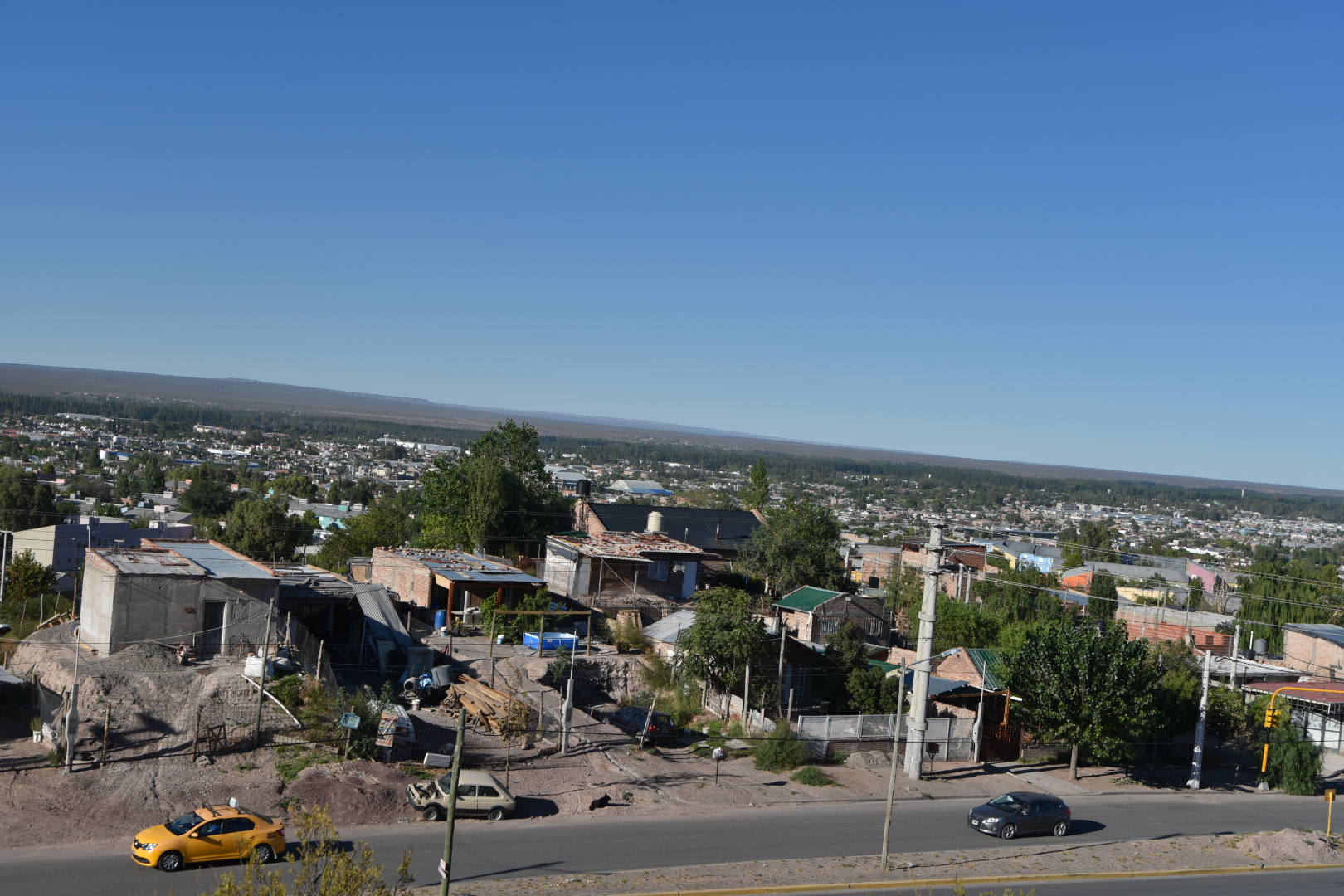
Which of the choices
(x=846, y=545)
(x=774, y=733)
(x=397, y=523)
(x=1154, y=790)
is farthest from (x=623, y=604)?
(x=846, y=545)

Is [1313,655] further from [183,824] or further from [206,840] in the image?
[183,824]

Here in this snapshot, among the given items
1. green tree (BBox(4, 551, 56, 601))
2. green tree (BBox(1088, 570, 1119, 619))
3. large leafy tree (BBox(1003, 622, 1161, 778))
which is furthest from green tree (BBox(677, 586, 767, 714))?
green tree (BBox(4, 551, 56, 601))

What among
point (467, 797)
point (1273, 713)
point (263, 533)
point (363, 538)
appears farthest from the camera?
point (363, 538)

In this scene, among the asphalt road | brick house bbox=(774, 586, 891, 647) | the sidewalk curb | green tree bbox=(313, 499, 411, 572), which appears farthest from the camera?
green tree bbox=(313, 499, 411, 572)

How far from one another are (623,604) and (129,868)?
30.0m

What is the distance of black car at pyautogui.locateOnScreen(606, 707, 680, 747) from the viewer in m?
33.8

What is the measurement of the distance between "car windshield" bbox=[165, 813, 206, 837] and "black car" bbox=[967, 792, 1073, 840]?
1883 centimetres

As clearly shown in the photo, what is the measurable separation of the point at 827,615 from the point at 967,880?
29.1m

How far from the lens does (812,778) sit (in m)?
31.9

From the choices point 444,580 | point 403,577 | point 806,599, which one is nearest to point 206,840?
point 444,580

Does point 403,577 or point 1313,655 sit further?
point 1313,655

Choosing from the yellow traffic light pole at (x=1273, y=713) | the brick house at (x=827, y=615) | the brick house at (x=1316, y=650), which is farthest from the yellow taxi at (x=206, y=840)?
the brick house at (x=1316, y=650)

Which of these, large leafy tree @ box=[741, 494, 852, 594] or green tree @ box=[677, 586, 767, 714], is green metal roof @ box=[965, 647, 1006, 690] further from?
large leafy tree @ box=[741, 494, 852, 594]

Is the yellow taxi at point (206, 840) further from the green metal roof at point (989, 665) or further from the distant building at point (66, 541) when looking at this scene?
the distant building at point (66, 541)
